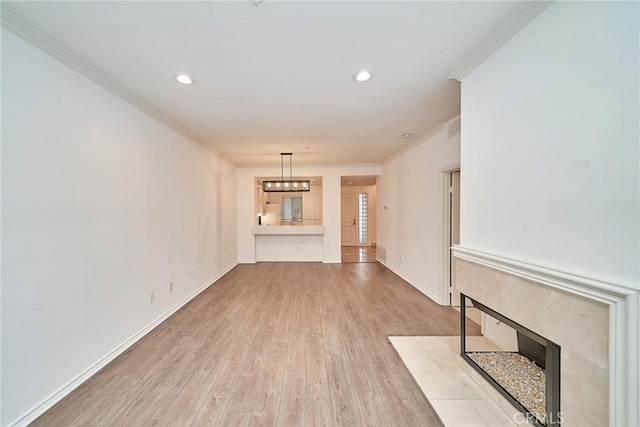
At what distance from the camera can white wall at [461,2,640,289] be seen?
3.37ft

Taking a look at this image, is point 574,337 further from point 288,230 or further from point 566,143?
point 288,230

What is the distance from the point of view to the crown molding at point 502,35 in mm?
1399

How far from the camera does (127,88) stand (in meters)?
2.40

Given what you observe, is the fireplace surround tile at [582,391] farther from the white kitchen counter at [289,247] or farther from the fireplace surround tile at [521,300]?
the white kitchen counter at [289,247]

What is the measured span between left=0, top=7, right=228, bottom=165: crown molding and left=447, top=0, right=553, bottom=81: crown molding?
305cm

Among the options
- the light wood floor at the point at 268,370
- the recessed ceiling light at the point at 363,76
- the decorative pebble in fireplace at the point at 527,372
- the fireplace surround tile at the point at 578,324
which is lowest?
the light wood floor at the point at 268,370

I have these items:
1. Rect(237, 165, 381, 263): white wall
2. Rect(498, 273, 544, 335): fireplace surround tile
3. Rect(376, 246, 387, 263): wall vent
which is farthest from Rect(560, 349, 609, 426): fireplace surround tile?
Rect(237, 165, 381, 263): white wall

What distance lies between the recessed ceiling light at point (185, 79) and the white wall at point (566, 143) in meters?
2.46

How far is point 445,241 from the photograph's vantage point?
11.6 feet

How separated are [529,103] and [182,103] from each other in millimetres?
3135

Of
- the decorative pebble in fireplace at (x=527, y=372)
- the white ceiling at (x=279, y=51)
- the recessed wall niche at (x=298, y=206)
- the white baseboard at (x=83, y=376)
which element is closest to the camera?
the decorative pebble in fireplace at (x=527, y=372)

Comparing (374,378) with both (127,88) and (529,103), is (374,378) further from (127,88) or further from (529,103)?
(127,88)

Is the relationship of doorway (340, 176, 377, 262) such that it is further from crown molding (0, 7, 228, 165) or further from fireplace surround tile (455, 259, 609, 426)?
fireplace surround tile (455, 259, 609, 426)

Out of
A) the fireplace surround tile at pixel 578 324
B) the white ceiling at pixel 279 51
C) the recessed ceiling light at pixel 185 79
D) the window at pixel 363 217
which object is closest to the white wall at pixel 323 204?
the white ceiling at pixel 279 51
